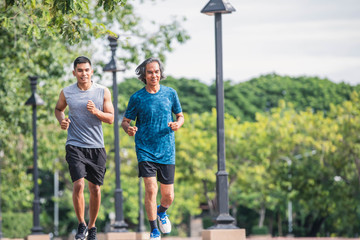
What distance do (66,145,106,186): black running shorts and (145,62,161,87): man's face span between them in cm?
95

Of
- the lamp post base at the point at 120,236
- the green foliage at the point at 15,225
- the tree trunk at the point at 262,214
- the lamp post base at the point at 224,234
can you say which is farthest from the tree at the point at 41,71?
the tree trunk at the point at 262,214

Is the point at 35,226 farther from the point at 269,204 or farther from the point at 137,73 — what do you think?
the point at 269,204

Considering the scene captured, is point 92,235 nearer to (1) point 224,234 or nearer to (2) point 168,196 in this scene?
(2) point 168,196

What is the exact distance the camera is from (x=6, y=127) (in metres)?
23.6

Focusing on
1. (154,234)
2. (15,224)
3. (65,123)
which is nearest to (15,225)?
(15,224)

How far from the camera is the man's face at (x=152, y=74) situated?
29.1 ft

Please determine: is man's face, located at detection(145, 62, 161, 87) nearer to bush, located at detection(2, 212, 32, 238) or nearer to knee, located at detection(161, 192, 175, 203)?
knee, located at detection(161, 192, 175, 203)

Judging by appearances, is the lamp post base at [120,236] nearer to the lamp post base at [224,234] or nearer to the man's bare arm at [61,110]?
the lamp post base at [224,234]

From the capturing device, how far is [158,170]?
8.88 meters

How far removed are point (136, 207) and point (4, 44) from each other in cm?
2907

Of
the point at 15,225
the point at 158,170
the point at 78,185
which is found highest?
the point at 158,170

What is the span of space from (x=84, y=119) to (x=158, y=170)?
1014 mm

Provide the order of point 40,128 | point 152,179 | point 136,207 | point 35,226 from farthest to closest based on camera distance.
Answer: point 136,207 → point 40,128 → point 35,226 → point 152,179

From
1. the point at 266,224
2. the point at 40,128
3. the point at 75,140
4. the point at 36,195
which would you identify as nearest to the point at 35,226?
the point at 36,195
